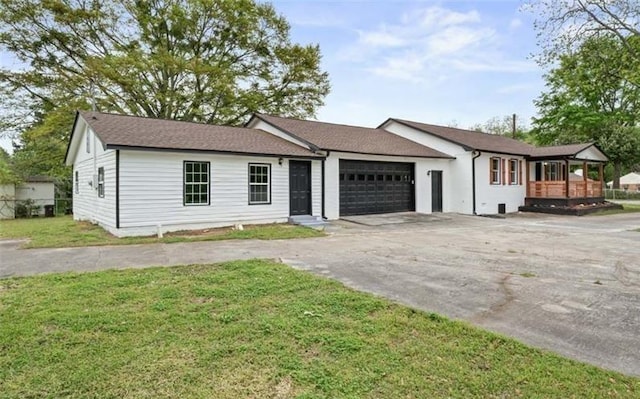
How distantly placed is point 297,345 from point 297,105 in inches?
1083

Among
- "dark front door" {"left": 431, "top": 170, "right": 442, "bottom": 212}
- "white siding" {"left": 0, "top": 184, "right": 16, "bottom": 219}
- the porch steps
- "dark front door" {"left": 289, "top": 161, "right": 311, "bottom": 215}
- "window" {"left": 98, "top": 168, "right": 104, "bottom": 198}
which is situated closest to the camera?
"window" {"left": 98, "top": 168, "right": 104, "bottom": 198}

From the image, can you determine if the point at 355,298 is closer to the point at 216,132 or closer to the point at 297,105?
the point at 216,132

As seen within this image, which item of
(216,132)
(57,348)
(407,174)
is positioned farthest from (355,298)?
(407,174)

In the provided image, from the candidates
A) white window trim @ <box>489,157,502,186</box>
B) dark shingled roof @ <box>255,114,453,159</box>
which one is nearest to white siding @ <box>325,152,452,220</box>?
dark shingled roof @ <box>255,114,453,159</box>

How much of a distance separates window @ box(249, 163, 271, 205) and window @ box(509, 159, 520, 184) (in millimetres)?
14368

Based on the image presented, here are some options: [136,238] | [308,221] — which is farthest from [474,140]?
[136,238]

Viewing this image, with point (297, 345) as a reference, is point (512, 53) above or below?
above

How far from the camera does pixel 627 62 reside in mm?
14711

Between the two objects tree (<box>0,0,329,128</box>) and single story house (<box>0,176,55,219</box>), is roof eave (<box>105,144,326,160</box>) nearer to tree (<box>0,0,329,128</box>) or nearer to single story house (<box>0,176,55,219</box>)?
single story house (<box>0,176,55,219</box>)

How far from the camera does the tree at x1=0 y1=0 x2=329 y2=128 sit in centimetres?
2242

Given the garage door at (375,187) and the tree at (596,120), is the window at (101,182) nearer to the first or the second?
the garage door at (375,187)

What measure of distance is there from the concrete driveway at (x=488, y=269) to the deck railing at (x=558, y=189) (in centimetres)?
882

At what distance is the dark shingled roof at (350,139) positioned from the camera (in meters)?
16.4

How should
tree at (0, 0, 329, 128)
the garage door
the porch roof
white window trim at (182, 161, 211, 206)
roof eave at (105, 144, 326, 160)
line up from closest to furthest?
roof eave at (105, 144, 326, 160), white window trim at (182, 161, 211, 206), the garage door, the porch roof, tree at (0, 0, 329, 128)
